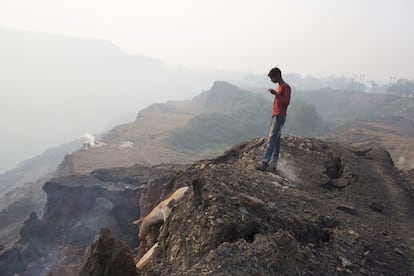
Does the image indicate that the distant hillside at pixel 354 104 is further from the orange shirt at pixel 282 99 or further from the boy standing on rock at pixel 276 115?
the orange shirt at pixel 282 99

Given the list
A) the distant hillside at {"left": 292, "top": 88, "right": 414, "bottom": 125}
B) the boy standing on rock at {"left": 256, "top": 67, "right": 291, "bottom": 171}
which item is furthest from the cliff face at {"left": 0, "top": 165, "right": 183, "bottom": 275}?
the distant hillside at {"left": 292, "top": 88, "right": 414, "bottom": 125}

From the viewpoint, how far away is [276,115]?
26.2ft

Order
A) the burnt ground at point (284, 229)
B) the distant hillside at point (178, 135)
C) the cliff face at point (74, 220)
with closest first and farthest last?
the burnt ground at point (284, 229), the cliff face at point (74, 220), the distant hillside at point (178, 135)

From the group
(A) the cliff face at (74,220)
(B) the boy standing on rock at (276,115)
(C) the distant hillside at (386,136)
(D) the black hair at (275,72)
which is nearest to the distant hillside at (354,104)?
(C) the distant hillside at (386,136)

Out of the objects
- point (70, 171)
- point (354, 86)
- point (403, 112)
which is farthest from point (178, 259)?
point (354, 86)

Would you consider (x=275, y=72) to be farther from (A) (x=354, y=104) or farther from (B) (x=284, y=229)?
(A) (x=354, y=104)

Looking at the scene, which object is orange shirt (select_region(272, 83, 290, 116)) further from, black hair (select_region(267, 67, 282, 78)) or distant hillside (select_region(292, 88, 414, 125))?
distant hillside (select_region(292, 88, 414, 125))

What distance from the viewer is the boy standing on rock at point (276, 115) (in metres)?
7.65

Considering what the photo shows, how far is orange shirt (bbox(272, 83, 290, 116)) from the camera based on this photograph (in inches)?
306

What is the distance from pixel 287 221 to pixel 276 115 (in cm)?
279

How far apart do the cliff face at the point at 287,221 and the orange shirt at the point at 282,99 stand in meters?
1.21

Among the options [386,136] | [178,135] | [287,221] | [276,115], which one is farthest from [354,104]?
[287,221]

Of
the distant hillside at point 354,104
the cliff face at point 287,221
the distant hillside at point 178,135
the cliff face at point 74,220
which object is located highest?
the cliff face at point 287,221

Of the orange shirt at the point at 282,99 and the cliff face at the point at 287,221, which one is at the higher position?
the orange shirt at the point at 282,99
